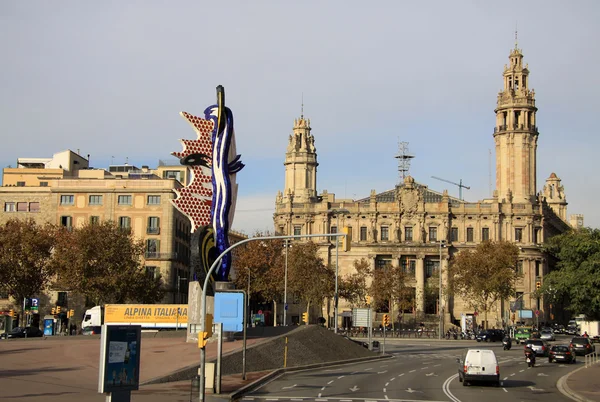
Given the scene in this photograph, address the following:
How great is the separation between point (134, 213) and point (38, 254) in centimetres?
1731

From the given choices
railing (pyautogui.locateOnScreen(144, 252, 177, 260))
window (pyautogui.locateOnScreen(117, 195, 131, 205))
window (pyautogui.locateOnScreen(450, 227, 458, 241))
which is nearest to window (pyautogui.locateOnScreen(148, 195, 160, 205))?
window (pyautogui.locateOnScreen(117, 195, 131, 205))

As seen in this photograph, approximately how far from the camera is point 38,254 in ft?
264

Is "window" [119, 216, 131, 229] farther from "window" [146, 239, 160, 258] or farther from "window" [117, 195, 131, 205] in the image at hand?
"window" [146, 239, 160, 258]

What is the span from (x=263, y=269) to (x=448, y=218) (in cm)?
4001

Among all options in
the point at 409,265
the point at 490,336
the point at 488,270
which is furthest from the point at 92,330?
the point at 409,265

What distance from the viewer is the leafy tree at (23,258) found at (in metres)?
79.0

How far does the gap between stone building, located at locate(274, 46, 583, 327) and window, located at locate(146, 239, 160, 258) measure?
141 ft

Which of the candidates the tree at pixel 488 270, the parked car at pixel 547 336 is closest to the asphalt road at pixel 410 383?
the parked car at pixel 547 336

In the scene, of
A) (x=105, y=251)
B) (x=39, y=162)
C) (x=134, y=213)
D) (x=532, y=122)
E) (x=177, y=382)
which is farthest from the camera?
(x=532, y=122)

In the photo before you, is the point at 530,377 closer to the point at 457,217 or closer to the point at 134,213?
the point at 134,213

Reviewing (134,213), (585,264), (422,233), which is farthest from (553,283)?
(134,213)

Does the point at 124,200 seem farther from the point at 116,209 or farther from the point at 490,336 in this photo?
the point at 490,336

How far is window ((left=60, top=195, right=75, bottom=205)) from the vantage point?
96.5 metres

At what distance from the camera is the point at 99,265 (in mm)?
80375
